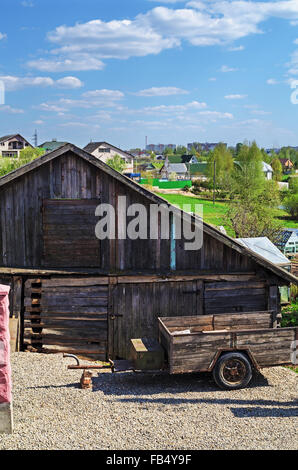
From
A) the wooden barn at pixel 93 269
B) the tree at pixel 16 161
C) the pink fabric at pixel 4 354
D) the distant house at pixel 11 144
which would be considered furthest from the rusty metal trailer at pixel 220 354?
the distant house at pixel 11 144

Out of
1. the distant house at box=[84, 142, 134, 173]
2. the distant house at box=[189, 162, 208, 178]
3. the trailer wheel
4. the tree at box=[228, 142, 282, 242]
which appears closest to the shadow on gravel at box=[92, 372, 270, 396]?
the trailer wheel

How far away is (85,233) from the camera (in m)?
13.5

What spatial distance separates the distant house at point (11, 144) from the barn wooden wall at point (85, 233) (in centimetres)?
8956

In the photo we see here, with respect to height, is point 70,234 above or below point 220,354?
above

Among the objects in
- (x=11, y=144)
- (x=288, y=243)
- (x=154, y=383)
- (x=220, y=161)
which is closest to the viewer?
(x=154, y=383)

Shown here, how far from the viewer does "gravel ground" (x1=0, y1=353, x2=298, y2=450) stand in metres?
8.45

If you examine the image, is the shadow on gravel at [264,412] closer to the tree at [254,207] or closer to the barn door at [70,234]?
the barn door at [70,234]

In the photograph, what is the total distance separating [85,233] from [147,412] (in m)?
5.75

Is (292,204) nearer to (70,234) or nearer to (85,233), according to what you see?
(85,233)

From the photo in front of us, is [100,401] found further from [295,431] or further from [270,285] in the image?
[270,285]

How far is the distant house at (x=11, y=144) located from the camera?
9894 cm

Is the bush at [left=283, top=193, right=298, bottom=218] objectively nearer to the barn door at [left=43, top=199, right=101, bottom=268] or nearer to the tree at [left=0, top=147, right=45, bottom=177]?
the tree at [left=0, top=147, right=45, bottom=177]

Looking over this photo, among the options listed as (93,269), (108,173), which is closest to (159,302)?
(93,269)

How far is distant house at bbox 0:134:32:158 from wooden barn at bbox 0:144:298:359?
294 ft
